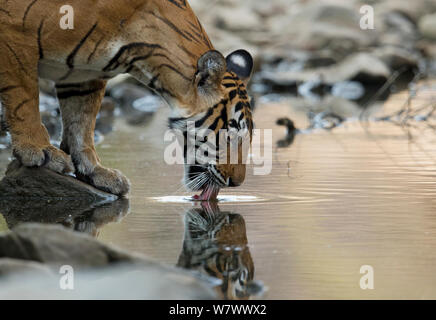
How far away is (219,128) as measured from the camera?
19.0ft

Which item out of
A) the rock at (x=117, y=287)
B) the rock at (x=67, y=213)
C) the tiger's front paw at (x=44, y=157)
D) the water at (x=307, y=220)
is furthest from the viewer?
the tiger's front paw at (x=44, y=157)

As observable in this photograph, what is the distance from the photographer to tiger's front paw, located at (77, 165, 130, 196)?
20.7 ft

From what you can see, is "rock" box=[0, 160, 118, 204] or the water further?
"rock" box=[0, 160, 118, 204]

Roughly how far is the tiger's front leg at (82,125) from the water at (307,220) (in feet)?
1.09

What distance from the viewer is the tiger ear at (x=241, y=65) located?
6113 mm

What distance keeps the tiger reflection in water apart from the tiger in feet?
1.20

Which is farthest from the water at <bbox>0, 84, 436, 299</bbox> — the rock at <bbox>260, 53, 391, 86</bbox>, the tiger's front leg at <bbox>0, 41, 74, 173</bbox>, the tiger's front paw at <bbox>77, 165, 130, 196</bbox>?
the rock at <bbox>260, 53, 391, 86</bbox>

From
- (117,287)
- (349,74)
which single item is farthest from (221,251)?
(349,74)

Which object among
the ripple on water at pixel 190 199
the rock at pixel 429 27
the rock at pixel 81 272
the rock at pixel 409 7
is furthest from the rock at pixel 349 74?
the rock at pixel 81 272

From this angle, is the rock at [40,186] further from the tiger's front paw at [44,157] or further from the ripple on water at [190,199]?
the ripple on water at [190,199]

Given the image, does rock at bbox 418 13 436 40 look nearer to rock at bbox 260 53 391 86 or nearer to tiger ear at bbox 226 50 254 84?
rock at bbox 260 53 391 86

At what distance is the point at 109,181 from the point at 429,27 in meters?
18.5
